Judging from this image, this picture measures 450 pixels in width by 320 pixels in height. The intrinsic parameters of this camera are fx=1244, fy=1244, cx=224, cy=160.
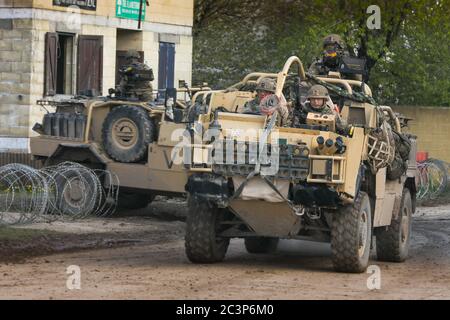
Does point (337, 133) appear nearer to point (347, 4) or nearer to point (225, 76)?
point (347, 4)

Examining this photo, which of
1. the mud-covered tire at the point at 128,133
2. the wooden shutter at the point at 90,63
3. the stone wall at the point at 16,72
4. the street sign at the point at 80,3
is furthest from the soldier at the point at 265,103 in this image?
the wooden shutter at the point at 90,63

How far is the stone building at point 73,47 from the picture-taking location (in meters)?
25.4

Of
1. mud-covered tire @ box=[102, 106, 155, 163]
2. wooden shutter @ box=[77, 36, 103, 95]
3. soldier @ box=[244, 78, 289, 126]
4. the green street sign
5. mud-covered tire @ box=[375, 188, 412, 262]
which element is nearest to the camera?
soldier @ box=[244, 78, 289, 126]

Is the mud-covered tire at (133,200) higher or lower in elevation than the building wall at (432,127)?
lower

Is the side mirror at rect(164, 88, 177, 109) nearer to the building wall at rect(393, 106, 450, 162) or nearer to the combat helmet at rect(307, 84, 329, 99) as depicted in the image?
the combat helmet at rect(307, 84, 329, 99)

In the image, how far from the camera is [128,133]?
66.4 ft

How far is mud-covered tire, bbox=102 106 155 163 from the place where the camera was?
20.1m

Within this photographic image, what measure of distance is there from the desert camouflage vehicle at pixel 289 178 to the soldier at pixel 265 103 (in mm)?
90

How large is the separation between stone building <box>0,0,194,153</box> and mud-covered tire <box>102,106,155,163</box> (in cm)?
151

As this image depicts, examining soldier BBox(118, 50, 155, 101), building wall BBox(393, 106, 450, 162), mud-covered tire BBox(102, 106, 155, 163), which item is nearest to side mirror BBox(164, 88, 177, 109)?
mud-covered tire BBox(102, 106, 155, 163)

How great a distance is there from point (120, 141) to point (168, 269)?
6539 millimetres

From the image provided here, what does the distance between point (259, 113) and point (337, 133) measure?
3.06ft

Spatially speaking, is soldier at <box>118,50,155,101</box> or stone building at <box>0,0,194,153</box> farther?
stone building at <box>0,0,194,153</box>

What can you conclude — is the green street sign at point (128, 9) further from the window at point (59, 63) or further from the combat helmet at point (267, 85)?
the combat helmet at point (267, 85)
